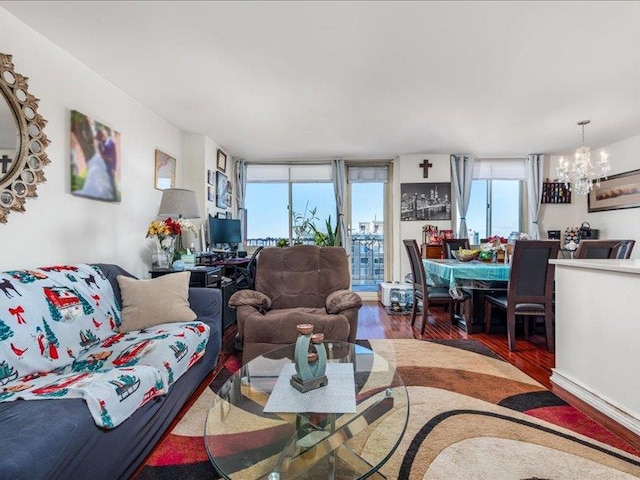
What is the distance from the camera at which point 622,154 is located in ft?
15.7

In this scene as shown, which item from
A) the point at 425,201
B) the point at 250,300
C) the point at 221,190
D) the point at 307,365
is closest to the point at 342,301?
the point at 250,300

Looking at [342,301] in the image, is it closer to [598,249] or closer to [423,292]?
[423,292]

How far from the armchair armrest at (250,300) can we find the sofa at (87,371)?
129mm

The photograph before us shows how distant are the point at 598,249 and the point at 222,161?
472 centimetres

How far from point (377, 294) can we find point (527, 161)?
3.47 metres

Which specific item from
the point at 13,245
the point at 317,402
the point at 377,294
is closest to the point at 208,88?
the point at 13,245

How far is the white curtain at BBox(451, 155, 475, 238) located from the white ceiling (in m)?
1.23

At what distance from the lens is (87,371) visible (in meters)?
1.67

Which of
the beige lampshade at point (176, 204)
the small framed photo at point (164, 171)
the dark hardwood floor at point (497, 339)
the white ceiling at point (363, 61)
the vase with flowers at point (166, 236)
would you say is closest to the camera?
the dark hardwood floor at point (497, 339)

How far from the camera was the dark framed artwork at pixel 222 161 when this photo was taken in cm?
491

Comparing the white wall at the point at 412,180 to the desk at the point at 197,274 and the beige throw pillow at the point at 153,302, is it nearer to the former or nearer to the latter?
the desk at the point at 197,274

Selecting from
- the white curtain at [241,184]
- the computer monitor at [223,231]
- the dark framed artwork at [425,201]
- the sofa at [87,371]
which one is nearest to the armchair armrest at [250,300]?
the sofa at [87,371]

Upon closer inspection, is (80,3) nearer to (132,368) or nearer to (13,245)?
(13,245)

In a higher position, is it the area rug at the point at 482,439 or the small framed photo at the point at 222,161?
the small framed photo at the point at 222,161
